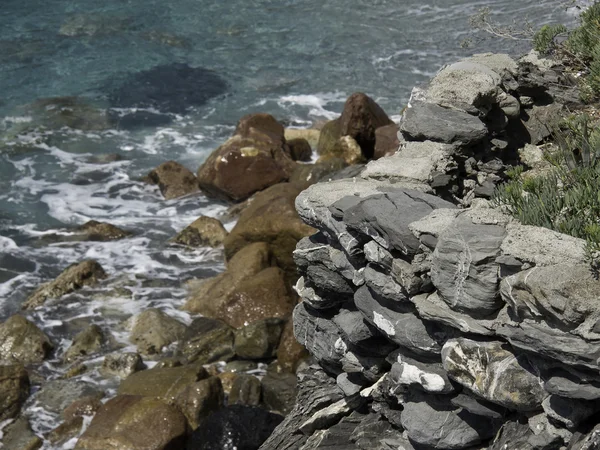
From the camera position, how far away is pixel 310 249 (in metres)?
7.18

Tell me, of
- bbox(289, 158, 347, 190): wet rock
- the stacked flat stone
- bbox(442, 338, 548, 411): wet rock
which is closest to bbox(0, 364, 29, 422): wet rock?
the stacked flat stone

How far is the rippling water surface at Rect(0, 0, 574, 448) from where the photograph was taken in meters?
16.4

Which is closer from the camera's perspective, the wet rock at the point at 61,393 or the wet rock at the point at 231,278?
the wet rock at the point at 61,393

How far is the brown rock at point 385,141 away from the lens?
17.7m

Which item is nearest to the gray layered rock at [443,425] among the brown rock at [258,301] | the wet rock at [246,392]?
the wet rock at [246,392]

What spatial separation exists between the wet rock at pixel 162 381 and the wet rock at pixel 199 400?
17cm

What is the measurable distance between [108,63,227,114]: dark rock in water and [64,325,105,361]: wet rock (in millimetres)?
11442

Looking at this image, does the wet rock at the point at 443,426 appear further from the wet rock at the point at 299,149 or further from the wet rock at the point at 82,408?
the wet rock at the point at 299,149

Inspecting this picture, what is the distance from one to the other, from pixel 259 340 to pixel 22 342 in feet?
12.8

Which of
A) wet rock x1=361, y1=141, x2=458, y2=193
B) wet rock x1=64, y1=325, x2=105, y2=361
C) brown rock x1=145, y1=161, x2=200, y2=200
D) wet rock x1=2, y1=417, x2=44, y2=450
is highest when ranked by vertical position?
wet rock x1=361, y1=141, x2=458, y2=193

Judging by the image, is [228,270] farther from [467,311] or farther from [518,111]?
[467,311]

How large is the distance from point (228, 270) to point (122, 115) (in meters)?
10.9

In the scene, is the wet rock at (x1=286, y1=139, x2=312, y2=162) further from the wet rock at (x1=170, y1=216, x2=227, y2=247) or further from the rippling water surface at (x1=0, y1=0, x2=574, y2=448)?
the wet rock at (x1=170, y1=216, x2=227, y2=247)

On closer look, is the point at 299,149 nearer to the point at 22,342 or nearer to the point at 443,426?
the point at 22,342
